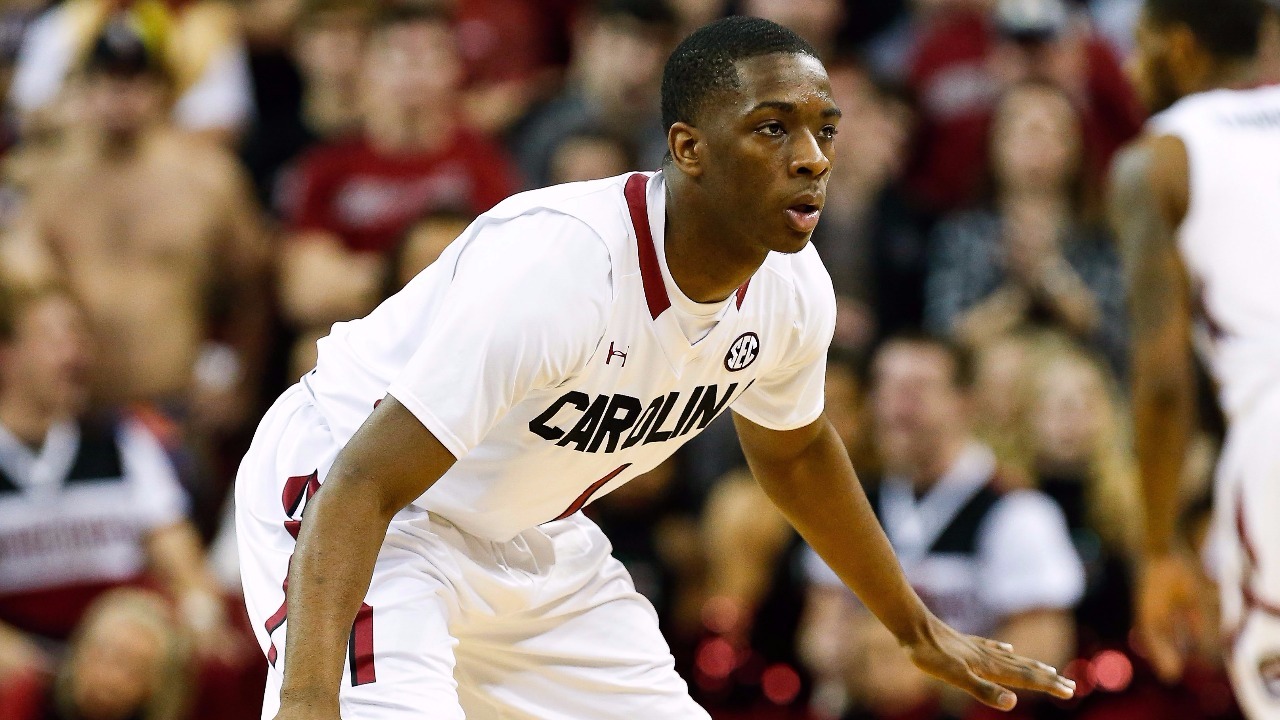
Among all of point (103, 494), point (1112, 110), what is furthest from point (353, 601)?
point (1112, 110)

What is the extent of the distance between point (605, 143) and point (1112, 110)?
2.44m

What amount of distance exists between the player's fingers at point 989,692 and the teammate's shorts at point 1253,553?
1052mm

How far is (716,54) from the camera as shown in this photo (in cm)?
343

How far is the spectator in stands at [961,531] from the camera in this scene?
6.57 meters

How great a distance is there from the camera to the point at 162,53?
8.09m

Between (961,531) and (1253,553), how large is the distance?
6.66 ft

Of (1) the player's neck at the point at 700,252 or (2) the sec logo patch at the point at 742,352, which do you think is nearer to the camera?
(1) the player's neck at the point at 700,252

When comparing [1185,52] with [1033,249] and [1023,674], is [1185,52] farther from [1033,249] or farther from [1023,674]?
[1033,249]

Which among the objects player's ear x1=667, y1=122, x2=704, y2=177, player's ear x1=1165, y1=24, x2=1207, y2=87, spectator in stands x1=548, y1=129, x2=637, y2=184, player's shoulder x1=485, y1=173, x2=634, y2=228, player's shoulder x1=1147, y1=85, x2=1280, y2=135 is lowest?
spectator in stands x1=548, y1=129, x2=637, y2=184

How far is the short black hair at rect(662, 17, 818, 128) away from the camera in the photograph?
3.40 m

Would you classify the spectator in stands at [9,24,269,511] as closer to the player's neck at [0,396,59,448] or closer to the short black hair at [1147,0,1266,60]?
the player's neck at [0,396,59,448]

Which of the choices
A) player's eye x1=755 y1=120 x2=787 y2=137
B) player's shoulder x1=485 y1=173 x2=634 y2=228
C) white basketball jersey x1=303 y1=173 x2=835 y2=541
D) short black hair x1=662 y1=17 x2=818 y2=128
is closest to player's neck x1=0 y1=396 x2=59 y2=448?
white basketball jersey x1=303 y1=173 x2=835 y2=541

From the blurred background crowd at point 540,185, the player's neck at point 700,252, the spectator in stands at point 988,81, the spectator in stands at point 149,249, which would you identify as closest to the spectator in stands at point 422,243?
the blurred background crowd at point 540,185

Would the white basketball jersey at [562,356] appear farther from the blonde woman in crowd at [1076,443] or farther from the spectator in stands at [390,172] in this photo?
the spectator in stands at [390,172]
